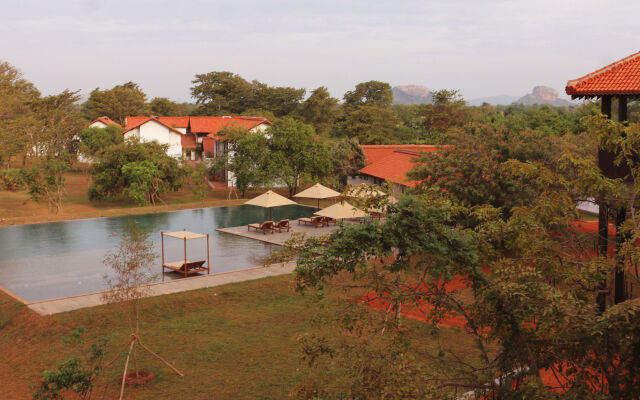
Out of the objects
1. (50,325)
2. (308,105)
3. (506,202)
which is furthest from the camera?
(308,105)

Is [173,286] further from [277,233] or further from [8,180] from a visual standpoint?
[8,180]

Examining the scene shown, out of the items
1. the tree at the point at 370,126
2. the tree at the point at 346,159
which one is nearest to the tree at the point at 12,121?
the tree at the point at 346,159

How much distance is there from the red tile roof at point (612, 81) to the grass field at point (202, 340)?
228 inches

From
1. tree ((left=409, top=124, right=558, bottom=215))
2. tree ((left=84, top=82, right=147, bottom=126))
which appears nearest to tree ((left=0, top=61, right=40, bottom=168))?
tree ((left=84, top=82, right=147, bottom=126))

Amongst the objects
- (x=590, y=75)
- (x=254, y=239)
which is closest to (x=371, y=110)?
(x=254, y=239)

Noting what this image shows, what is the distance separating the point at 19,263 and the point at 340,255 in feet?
52.6

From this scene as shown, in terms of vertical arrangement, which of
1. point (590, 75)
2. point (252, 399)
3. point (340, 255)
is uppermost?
point (590, 75)

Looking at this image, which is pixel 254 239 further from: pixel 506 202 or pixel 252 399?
pixel 252 399

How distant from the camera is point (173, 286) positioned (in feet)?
52.3

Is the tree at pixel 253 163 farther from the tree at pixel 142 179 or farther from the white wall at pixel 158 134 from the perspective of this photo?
the white wall at pixel 158 134

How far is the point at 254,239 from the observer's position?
23.1 m

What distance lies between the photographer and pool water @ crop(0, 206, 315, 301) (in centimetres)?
1650

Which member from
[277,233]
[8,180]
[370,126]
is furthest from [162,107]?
[277,233]

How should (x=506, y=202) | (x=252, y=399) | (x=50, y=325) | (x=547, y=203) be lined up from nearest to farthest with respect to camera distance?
(x=547, y=203), (x=252, y=399), (x=50, y=325), (x=506, y=202)
